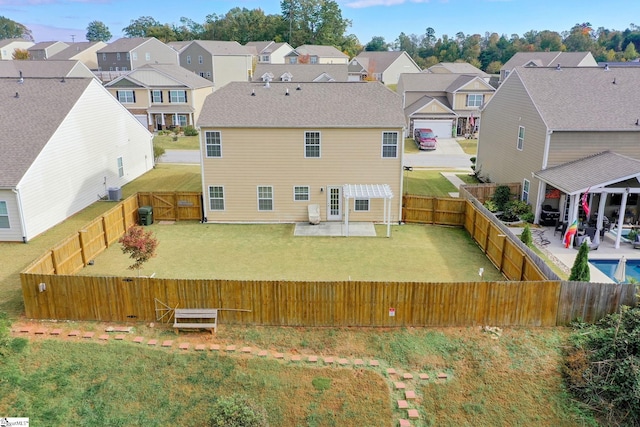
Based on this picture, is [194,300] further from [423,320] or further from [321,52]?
[321,52]

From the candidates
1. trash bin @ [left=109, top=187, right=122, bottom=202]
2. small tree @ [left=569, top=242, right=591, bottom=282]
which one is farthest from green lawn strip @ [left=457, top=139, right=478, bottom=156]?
trash bin @ [left=109, top=187, right=122, bottom=202]

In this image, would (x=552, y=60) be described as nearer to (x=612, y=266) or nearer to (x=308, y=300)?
(x=612, y=266)

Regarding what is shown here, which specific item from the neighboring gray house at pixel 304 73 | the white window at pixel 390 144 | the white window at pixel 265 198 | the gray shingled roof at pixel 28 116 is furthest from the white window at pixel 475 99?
the gray shingled roof at pixel 28 116

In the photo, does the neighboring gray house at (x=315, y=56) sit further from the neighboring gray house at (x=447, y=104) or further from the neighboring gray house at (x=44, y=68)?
the neighboring gray house at (x=44, y=68)

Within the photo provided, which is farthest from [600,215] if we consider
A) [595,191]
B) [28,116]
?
[28,116]

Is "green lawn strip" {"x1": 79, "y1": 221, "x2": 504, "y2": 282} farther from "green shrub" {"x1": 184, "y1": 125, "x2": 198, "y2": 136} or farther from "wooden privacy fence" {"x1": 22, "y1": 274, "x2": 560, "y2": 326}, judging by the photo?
"green shrub" {"x1": 184, "y1": 125, "x2": 198, "y2": 136}

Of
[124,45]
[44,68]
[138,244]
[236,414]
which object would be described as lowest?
[236,414]

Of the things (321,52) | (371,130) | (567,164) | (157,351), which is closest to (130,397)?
(157,351)
